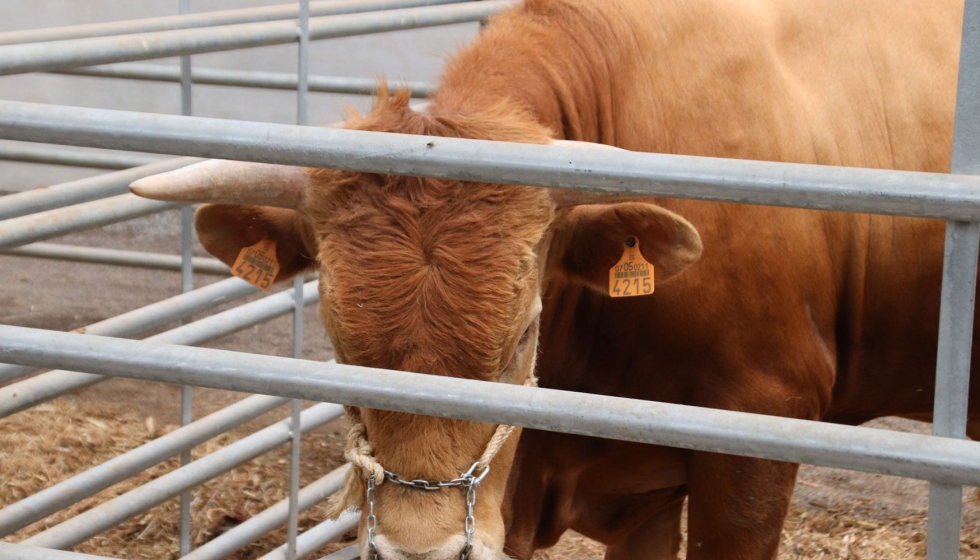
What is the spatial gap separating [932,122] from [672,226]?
1.42 m

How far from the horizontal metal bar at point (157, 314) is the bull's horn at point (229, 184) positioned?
2.12 feet

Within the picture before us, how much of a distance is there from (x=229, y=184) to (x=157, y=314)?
88 centimetres

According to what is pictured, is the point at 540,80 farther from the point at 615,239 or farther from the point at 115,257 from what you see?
the point at 115,257

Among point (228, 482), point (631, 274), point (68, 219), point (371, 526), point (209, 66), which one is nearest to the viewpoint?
point (371, 526)

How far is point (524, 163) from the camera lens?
136cm

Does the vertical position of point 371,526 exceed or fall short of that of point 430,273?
it falls short

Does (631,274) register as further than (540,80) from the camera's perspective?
No

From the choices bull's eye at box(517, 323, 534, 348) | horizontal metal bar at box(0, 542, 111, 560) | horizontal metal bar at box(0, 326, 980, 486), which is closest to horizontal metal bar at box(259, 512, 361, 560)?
bull's eye at box(517, 323, 534, 348)

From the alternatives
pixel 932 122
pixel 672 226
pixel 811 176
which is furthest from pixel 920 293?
pixel 811 176

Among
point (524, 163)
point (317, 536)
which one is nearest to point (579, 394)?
point (524, 163)

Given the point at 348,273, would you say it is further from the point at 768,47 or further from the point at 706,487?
the point at 768,47

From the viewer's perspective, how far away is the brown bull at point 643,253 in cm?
216

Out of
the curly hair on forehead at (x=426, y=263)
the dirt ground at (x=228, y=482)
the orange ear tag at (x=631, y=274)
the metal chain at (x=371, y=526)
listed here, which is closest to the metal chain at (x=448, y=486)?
the metal chain at (x=371, y=526)

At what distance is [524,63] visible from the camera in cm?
278
